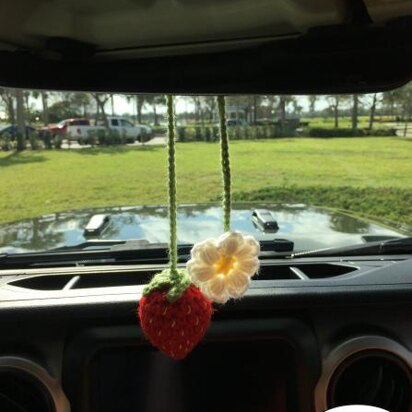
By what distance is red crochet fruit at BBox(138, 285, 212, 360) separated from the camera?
4.77ft

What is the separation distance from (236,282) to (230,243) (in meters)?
0.09

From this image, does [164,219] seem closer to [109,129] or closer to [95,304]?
[95,304]

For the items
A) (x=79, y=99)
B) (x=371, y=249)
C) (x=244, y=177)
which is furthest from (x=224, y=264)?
(x=244, y=177)

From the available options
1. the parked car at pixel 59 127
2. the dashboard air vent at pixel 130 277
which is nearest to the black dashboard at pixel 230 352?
the dashboard air vent at pixel 130 277

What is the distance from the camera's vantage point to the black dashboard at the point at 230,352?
7.59 feet

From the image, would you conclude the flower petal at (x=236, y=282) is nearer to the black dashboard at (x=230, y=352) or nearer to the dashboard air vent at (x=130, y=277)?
the black dashboard at (x=230, y=352)

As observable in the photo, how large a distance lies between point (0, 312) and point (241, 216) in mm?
1614

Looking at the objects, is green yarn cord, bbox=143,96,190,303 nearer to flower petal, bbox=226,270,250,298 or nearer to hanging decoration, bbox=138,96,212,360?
hanging decoration, bbox=138,96,212,360

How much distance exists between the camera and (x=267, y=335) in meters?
2.37

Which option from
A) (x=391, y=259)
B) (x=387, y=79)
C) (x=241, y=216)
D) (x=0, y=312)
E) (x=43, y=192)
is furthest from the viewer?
(x=43, y=192)

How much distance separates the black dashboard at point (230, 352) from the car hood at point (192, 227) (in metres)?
0.61

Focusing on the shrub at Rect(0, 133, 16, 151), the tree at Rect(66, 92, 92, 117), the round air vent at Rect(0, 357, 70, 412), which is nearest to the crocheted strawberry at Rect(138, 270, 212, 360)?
the tree at Rect(66, 92, 92, 117)

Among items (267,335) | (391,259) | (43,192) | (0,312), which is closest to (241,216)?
(391,259)

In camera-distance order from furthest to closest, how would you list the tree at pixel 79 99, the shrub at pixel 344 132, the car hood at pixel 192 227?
1. the shrub at pixel 344 132
2. the car hood at pixel 192 227
3. the tree at pixel 79 99
